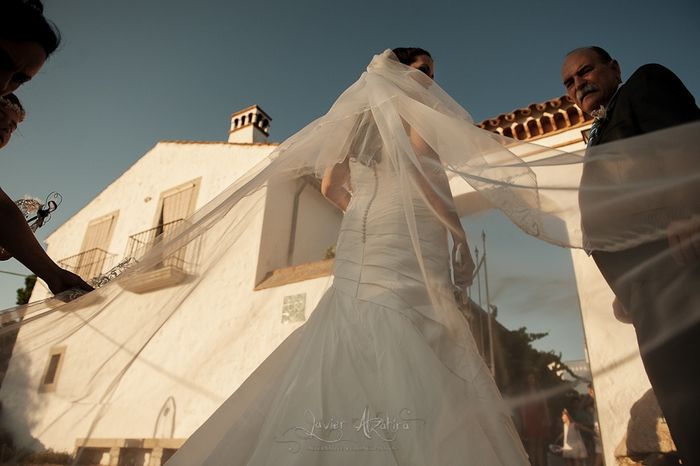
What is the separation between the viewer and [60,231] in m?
15.0

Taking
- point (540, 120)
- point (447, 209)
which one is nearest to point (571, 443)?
point (447, 209)

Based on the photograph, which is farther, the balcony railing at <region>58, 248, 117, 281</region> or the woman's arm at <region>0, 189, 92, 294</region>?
the balcony railing at <region>58, 248, 117, 281</region>

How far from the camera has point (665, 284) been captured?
116 centimetres

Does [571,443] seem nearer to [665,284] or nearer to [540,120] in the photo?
[665,284]

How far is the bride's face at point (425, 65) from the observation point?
2242 millimetres

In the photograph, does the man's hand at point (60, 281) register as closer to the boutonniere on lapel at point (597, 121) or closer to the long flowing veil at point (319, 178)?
the long flowing veil at point (319, 178)

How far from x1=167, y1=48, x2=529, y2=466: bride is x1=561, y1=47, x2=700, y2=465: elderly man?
425mm

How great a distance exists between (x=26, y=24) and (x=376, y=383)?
154 centimetres

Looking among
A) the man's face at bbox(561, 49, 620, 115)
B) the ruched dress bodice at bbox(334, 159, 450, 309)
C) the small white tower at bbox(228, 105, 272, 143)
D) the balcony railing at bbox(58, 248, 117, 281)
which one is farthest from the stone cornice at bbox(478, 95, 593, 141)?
the balcony railing at bbox(58, 248, 117, 281)

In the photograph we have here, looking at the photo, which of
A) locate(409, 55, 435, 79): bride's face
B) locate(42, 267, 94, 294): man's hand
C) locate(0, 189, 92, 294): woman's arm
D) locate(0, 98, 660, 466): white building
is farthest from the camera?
locate(409, 55, 435, 79): bride's face

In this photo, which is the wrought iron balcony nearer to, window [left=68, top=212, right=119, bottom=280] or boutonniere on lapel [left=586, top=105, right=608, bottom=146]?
boutonniere on lapel [left=586, top=105, right=608, bottom=146]

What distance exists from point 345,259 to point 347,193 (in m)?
0.56

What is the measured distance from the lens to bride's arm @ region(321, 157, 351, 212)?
6.79 feet

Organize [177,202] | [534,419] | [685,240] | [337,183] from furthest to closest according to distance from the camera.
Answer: [177,202], [337,183], [534,419], [685,240]
